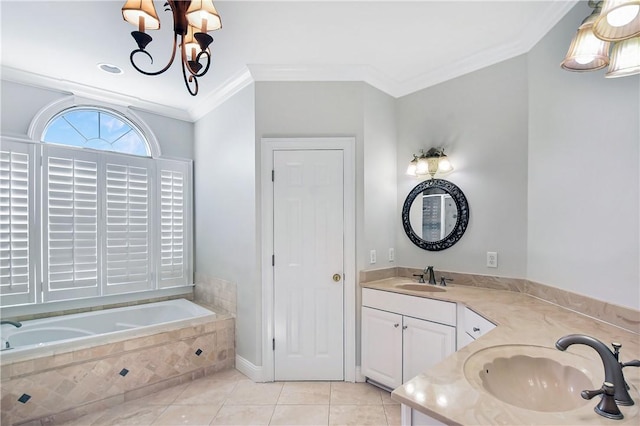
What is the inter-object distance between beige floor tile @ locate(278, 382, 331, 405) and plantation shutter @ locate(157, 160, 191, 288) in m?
1.82

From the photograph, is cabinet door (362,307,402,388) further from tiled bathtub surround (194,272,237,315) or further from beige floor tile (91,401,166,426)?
beige floor tile (91,401,166,426)

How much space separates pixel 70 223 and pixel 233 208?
1529mm

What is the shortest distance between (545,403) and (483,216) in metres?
1.63

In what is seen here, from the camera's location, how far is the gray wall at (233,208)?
277 cm

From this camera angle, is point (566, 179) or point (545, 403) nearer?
point (545, 403)

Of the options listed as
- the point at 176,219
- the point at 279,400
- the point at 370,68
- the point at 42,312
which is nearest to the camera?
the point at 279,400

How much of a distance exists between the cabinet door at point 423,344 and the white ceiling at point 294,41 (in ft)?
6.77

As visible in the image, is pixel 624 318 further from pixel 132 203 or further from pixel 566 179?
pixel 132 203

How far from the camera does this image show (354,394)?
249 centimetres

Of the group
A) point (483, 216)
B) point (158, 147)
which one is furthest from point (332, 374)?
point (158, 147)

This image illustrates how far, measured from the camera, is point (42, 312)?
2846 mm

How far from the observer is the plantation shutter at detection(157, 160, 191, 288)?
3531mm

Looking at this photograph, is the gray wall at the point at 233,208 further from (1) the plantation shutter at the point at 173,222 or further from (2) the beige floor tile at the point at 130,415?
(2) the beige floor tile at the point at 130,415

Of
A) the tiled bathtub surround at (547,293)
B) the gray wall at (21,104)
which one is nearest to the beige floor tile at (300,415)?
the tiled bathtub surround at (547,293)
